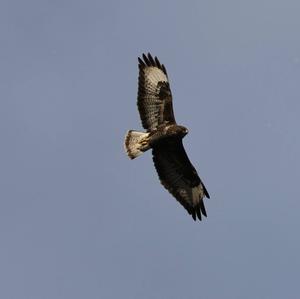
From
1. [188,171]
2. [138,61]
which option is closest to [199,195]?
[188,171]

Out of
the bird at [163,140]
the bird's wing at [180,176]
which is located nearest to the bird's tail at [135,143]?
the bird at [163,140]

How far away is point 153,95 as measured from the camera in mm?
20203

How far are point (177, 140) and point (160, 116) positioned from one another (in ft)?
2.73

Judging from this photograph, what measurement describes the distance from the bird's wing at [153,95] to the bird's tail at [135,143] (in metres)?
0.30

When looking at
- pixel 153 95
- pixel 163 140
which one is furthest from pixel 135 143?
pixel 153 95

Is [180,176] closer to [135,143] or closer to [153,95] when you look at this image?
[135,143]

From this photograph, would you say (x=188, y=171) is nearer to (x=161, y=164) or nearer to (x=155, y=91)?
(x=161, y=164)

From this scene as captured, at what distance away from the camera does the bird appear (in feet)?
65.1

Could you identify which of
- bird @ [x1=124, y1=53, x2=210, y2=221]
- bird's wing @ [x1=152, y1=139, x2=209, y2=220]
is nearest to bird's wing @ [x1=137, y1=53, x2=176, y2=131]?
bird @ [x1=124, y1=53, x2=210, y2=221]

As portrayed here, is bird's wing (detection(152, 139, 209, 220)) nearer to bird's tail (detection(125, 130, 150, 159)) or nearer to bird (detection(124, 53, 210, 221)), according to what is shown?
bird (detection(124, 53, 210, 221))

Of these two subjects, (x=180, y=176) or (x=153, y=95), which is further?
(x=180, y=176)

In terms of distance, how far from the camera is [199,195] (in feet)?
68.3

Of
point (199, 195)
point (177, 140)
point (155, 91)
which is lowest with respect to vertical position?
point (199, 195)

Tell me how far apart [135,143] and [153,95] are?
1.44 meters
